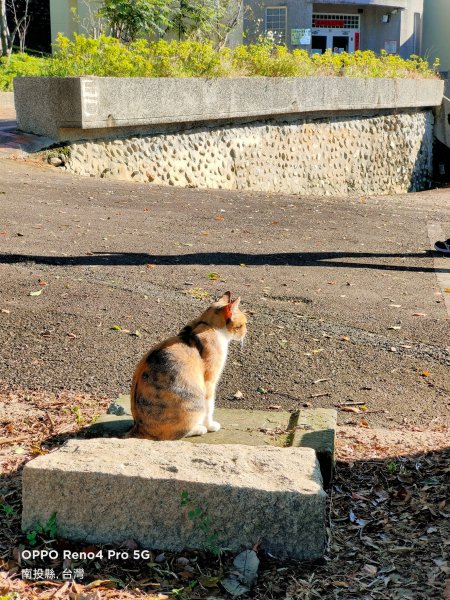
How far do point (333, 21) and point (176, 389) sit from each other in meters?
35.4

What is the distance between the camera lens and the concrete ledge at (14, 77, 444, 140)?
1280 cm

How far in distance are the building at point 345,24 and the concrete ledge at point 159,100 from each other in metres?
16.8

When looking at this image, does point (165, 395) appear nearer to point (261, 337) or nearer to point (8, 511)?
point (8, 511)

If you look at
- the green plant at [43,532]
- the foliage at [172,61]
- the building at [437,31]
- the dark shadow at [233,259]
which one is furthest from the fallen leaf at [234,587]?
the building at [437,31]

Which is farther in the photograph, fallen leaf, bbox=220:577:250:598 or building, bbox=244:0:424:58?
building, bbox=244:0:424:58

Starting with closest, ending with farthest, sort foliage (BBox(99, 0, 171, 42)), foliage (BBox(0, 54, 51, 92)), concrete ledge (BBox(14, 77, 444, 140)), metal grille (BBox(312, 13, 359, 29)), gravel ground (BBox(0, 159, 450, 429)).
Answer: gravel ground (BBox(0, 159, 450, 429)) → concrete ledge (BBox(14, 77, 444, 140)) → foliage (BBox(99, 0, 171, 42)) → foliage (BBox(0, 54, 51, 92)) → metal grille (BBox(312, 13, 359, 29))

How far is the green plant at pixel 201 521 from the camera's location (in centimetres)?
341

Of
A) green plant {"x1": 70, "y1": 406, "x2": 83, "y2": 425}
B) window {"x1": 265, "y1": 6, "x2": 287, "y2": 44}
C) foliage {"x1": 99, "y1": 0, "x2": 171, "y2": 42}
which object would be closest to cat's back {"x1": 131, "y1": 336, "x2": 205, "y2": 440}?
green plant {"x1": 70, "y1": 406, "x2": 83, "y2": 425}

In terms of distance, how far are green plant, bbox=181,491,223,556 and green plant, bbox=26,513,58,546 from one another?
0.56 m

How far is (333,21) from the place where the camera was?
1449 inches

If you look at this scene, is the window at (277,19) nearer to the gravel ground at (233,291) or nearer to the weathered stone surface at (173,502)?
the gravel ground at (233,291)

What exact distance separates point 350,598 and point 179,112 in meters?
12.1

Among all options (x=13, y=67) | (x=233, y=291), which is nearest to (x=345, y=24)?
(x=13, y=67)

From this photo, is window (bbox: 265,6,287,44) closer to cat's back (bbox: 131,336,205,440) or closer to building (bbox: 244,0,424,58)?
building (bbox: 244,0,424,58)
